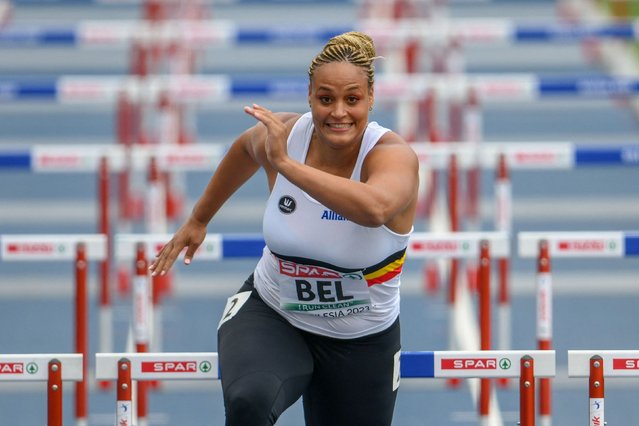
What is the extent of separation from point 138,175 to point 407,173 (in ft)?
24.1

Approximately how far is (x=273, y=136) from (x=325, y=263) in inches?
16.0

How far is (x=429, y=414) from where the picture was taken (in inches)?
279

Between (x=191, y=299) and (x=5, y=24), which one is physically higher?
(x=5, y=24)

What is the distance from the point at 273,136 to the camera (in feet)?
13.3

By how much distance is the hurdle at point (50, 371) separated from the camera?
4.52 m

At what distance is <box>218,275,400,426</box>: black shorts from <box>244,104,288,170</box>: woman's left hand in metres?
0.53

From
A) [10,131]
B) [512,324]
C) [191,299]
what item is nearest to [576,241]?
[512,324]

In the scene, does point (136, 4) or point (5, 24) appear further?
point (136, 4)

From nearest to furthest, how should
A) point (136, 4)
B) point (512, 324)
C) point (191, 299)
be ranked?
point (512, 324) < point (191, 299) < point (136, 4)

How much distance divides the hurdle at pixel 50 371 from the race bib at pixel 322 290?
0.66 metres

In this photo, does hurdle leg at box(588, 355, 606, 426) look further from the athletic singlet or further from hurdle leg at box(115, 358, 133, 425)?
hurdle leg at box(115, 358, 133, 425)

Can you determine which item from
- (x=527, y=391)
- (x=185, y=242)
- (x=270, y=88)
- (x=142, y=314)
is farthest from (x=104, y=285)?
(x=527, y=391)

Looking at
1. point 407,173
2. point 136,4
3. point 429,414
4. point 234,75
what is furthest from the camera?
point 136,4

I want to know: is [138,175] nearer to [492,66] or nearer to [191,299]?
[191,299]
